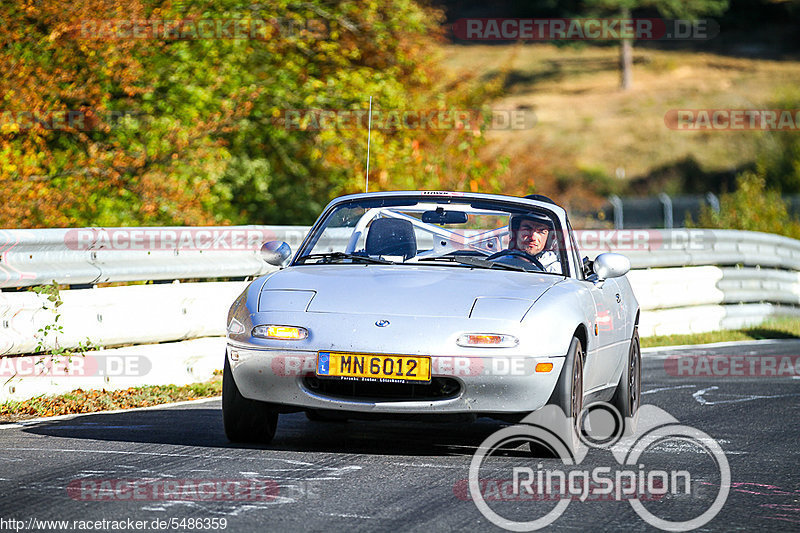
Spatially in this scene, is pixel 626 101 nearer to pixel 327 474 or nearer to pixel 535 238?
pixel 535 238

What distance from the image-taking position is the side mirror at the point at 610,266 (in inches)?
308

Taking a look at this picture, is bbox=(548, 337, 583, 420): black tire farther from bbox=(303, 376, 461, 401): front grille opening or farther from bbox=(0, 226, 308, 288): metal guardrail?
bbox=(0, 226, 308, 288): metal guardrail

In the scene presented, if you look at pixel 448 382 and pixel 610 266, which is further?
pixel 610 266

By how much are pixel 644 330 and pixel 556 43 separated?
6500cm

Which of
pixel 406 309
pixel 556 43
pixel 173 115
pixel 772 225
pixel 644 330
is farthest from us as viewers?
pixel 556 43

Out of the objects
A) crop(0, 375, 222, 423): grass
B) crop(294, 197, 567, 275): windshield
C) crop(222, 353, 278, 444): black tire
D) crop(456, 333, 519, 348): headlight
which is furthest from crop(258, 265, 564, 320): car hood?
crop(0, 375, 222, 423): grass

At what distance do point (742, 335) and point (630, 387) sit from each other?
886 centimetres

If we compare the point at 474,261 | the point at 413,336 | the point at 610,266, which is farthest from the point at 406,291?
the point at 610,266

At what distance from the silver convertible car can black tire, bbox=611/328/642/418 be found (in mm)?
562

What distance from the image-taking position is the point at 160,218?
55.7ft

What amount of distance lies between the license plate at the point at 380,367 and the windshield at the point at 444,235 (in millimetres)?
1205

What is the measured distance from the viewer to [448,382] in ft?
21.4

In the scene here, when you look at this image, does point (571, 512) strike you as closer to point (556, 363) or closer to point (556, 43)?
point (556, 363)

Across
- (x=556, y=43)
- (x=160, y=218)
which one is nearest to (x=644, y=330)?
(x=160, y=218)
